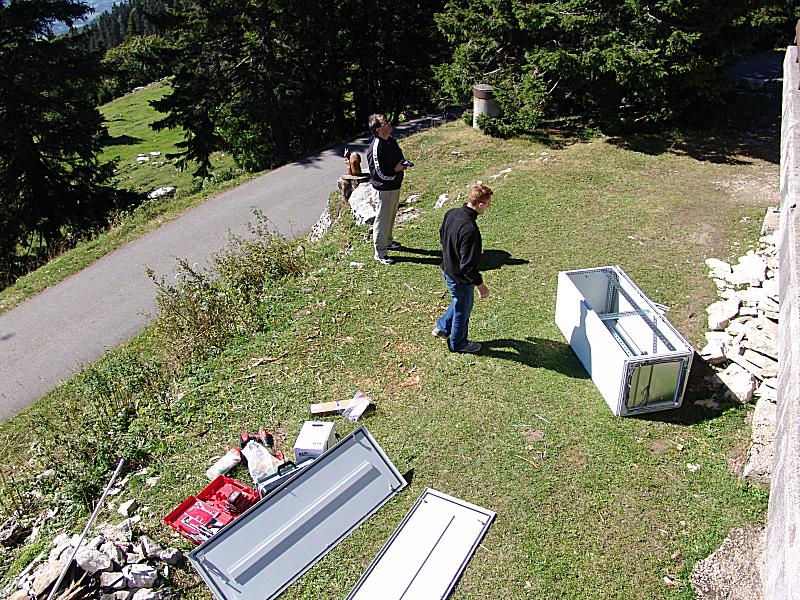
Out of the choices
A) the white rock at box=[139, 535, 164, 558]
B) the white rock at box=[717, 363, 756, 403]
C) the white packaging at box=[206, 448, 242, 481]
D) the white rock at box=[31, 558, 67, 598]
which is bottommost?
the white rock at box=[717, 363, 756, 403]

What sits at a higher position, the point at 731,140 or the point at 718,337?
the point at 731,140

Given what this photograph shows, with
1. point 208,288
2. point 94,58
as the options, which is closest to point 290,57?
point 94,58

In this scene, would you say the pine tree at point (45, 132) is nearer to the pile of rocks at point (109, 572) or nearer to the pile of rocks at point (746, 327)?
the pile of rocks at point (109, 572)

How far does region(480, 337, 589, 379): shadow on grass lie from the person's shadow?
1.63 meters

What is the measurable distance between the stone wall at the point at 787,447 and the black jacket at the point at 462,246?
8.33ft

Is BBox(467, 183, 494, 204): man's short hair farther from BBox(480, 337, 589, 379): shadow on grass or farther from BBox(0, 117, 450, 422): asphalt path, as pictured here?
BBox(0, 117, 450, 422): asphalt path

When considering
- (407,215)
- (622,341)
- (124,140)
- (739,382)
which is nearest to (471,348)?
(622,341)

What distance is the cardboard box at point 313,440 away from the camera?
5.16 metres

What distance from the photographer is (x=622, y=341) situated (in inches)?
238

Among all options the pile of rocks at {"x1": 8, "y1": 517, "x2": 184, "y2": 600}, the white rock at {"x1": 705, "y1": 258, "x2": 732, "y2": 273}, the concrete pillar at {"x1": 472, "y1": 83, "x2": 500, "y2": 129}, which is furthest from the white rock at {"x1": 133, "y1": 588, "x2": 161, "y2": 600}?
the concrete pillar at {"x1": 472, "y1": 83, "x2": 500, "y2": 129}

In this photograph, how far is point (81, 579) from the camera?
167 inches

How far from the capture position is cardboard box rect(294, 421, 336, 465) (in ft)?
16.9

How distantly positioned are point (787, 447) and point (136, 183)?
113 feet

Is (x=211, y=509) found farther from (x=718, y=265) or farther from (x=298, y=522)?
(x=718, y=265)
